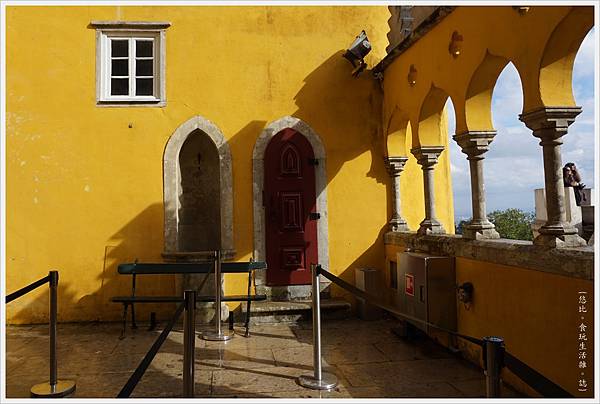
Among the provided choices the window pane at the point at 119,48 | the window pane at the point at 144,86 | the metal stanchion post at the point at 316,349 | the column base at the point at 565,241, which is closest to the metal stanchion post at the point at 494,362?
the column base at the point at 565,241

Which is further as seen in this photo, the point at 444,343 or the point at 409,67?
the point at 409,67

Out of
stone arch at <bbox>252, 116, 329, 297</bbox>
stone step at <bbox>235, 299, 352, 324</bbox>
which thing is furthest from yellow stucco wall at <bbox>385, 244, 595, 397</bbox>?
stone arch at <bbox>252, 116, 329, 297</bbox>

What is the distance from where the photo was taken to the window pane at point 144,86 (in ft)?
23.4

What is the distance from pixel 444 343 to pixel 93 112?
561 centimetres

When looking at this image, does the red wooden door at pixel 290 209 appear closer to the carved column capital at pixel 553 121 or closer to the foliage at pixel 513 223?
the carved column capital at pixel 553 121

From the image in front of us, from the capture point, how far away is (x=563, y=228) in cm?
354

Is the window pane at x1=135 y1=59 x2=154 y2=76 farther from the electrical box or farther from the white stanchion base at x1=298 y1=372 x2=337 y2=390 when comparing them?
the white stanchion base at x1=298 y1=372 x2=337 y2=390

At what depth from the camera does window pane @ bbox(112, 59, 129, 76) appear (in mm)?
7117

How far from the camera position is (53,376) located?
4047 mm

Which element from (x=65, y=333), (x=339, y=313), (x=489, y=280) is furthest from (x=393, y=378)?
(x=65, y=333)

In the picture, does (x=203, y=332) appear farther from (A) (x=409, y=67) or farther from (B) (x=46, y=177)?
(A) (x=409, y=67)

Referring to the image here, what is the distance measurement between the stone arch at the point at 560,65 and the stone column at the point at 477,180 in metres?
1.12

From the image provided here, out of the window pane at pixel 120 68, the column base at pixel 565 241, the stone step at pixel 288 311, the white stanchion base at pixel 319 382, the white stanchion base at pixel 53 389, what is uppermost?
the window pane at pixel 120 68

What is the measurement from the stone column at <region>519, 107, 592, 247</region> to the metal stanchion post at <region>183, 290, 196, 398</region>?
2.64 metres
